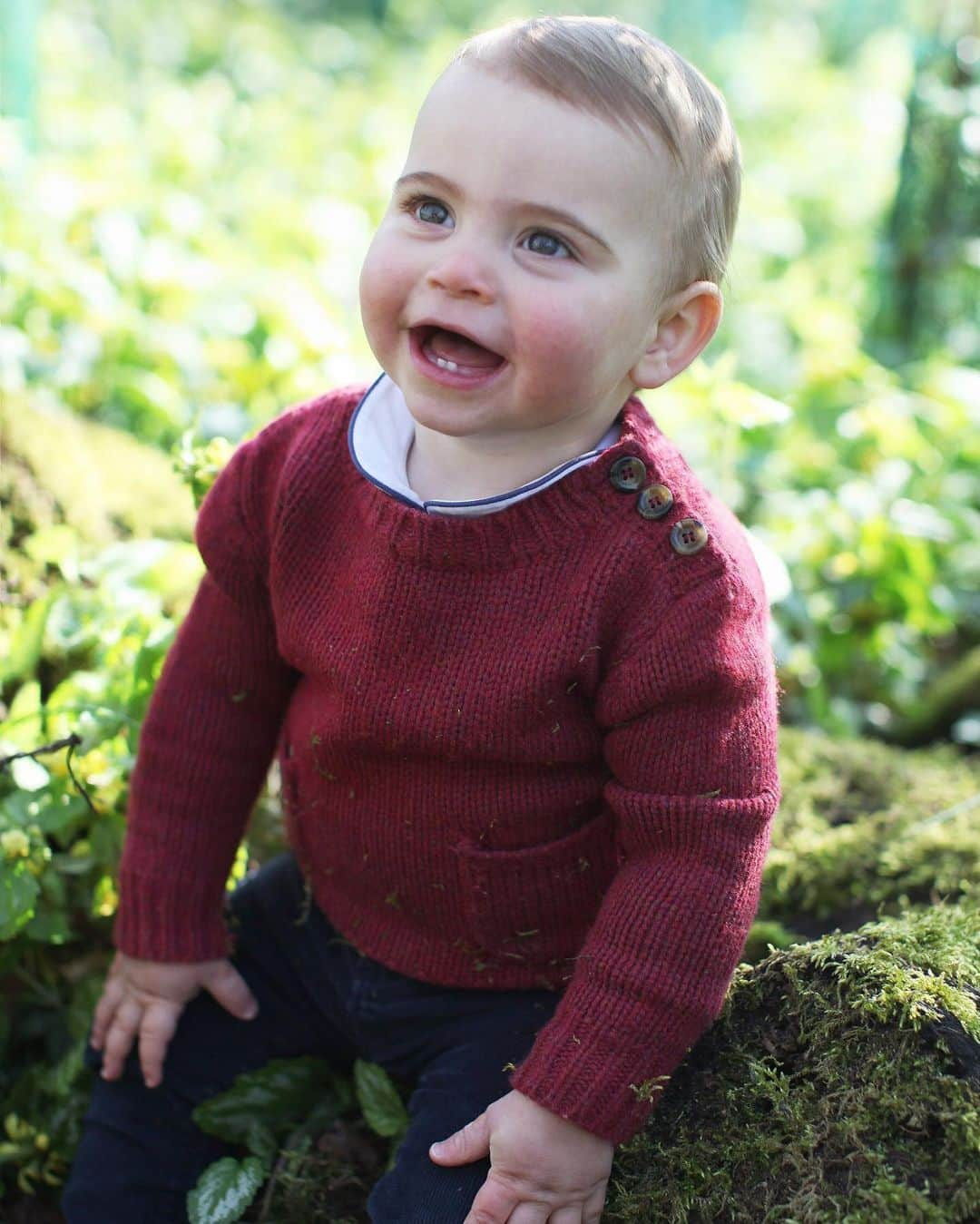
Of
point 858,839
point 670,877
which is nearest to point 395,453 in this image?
point 670,877

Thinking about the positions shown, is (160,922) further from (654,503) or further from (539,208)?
(539,208)

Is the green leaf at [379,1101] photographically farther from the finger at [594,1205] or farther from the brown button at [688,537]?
the brown button at [688,537]

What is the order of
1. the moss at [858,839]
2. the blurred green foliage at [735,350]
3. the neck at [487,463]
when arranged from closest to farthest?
the neck at [487,463], the moss at [858,839], the blurred green foliage at [735,350]

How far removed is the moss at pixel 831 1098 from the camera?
136 centimetres

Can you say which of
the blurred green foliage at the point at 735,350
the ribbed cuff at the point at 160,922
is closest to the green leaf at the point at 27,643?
the blurred green foliage at the point at 735,350

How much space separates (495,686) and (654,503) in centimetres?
29

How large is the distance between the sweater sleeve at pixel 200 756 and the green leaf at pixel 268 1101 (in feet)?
0.61

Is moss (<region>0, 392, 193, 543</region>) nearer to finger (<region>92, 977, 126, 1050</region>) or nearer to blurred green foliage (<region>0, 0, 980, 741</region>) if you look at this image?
blurred green foliage (<region>0, 0, 980, 741</region>)

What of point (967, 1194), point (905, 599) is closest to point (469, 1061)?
point (967, 1194)

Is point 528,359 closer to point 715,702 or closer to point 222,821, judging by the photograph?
point 715,702

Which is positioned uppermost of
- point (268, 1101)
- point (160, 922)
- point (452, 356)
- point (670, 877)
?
point (452, 356)

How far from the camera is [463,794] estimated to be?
64.5 inches

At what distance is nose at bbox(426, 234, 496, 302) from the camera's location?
4.62 feet

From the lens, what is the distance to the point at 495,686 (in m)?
1.55
